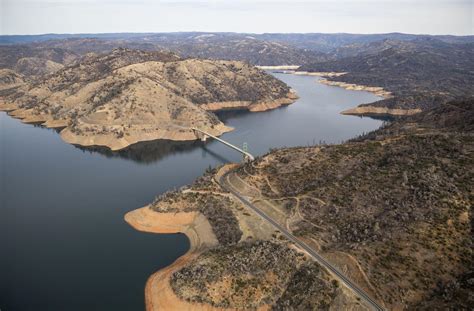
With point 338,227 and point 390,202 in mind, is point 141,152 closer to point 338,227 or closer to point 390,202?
point 338,227

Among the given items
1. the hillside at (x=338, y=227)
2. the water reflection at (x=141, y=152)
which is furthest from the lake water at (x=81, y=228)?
the hillside at (x=338, y=227)

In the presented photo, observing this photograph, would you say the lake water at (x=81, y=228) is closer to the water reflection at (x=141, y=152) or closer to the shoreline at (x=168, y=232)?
the water reflection at (x=141, y=152)

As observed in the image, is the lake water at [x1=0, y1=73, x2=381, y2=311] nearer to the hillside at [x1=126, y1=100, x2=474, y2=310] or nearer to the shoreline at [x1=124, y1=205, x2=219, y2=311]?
the shoreline at [x1=124, y1=205, x2=219, y2=311]

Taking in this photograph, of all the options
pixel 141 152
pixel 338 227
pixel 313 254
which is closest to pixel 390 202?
pixel 338 227

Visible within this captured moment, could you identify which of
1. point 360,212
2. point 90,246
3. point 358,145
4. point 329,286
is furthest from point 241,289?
point 358,145

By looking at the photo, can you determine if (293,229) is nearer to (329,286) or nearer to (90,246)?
(329,286)
